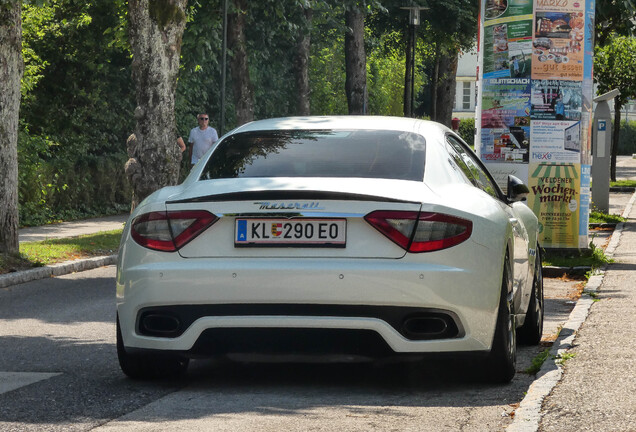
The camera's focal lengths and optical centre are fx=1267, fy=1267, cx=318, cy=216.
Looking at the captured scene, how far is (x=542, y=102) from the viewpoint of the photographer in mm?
14656

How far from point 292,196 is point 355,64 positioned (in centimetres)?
2936

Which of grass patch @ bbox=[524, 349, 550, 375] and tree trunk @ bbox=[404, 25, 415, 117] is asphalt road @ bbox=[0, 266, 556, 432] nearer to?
grass patch @ bbox=[524, 349, 550, 375]

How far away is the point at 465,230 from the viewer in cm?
646

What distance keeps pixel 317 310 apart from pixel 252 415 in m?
0.64

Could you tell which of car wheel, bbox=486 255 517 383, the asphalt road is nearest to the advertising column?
the asphalt road

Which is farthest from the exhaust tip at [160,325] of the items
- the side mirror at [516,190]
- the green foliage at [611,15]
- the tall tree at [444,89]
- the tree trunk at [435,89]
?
the tree trunk at [435,89]

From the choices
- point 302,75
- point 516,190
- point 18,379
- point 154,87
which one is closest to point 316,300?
point 18,379

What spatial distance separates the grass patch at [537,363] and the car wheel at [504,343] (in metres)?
0.38

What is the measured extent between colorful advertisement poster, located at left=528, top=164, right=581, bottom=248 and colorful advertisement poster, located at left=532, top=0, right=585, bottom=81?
1.10 meters

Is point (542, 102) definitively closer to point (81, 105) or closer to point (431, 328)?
point (431, 328)

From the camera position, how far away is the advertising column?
14547 mm

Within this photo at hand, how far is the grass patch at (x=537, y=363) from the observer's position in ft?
24.3

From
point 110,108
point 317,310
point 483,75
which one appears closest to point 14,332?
point 317,310

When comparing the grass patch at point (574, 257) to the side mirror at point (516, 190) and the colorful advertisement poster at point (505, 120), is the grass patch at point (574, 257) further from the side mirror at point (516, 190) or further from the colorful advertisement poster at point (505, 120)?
the side mirror at point (516, 190)
